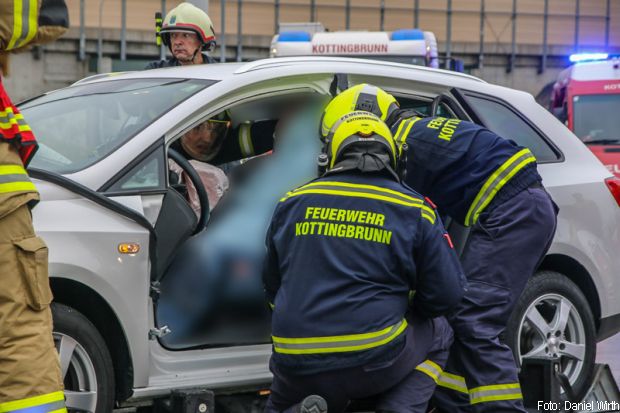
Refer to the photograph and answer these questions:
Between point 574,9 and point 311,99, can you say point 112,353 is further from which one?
point 574,9

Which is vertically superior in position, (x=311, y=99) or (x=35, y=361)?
(x=311, y=99)

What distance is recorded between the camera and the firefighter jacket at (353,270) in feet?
13.1

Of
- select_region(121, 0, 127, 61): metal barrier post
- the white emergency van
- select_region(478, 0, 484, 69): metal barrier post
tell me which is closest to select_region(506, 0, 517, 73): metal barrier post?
select_region(478, 0, 484, 69): metal barrier post

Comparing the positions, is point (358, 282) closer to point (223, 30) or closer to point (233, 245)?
point (233, 245)

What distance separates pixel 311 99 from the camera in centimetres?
559

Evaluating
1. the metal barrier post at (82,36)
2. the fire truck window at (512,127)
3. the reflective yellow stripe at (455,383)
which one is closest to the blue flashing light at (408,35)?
the fire truck window at (512,127)

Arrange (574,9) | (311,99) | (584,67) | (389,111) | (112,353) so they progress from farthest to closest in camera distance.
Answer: (574,9)
(584,67)
(311,99)
(389,111)
(112,353)

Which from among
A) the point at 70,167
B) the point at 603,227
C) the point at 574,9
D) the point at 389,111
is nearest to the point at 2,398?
the point at 70,167

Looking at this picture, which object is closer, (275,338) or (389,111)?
(275,338)

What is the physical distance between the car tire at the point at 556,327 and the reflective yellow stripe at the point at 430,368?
138 centimetres

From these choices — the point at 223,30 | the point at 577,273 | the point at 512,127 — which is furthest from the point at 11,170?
the point at 223,30

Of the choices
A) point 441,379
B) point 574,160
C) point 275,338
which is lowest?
point 441,379

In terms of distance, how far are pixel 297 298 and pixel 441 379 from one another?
139cm

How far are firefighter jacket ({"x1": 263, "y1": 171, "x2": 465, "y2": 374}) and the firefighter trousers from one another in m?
0.92
